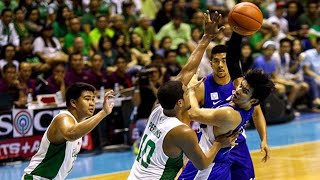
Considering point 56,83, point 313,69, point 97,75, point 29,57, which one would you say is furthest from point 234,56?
point 313,69

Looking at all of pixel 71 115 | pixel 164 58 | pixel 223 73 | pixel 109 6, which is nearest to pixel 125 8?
pixel 109 6

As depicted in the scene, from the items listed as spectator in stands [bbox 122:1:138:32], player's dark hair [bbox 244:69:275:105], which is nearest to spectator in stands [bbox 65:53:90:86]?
spectator in stands [bbox 122:1:138:32]

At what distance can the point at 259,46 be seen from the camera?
16.0m

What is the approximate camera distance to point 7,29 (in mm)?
13648

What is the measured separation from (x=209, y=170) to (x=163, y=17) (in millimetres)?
10051

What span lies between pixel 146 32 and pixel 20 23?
2.83 metres

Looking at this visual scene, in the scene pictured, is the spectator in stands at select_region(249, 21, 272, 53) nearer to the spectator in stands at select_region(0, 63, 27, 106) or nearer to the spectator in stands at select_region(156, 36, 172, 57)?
the spectator in stands at select_region(156, 36, 172, 57)

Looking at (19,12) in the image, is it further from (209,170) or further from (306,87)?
(209,170)

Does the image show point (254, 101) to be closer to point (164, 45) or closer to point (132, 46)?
point (164, 45)

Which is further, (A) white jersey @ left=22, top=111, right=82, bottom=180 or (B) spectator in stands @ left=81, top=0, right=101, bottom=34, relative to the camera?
(B) spectator in stands @ left=81, top=0, right=101, bottom=34

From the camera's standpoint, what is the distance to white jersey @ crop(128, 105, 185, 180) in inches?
221

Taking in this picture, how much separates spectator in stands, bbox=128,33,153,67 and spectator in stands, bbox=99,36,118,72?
36cm

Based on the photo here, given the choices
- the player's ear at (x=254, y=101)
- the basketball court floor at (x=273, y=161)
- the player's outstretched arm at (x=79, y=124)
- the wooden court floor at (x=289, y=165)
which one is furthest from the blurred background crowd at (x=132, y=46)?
the player's outstretched arm at (x=79, y=124)

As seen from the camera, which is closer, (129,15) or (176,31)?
(176,31)
